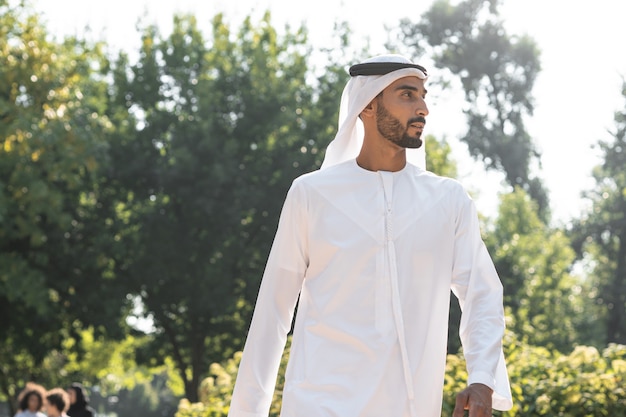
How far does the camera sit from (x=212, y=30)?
38.2 metres

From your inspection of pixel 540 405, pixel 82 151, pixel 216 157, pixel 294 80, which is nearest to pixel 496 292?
pixel 540 405

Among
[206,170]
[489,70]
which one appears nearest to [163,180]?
[206,170]

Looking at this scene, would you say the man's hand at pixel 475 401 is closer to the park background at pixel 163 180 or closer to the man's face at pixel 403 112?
the man's face at pixel 403 112

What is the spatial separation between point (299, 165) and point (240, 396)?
99.0ft

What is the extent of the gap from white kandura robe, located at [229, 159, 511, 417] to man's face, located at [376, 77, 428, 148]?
5.7 inches

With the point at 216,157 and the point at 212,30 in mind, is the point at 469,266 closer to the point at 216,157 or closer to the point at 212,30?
the point at 216,157

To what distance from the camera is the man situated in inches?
169

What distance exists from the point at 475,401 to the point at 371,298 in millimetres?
537

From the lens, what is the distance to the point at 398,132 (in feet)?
15.3

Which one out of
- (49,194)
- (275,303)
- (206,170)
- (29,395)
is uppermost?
(206,170)

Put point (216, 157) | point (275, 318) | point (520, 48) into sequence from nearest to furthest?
1. point (275, 318)
2. point (216, 157)
3. point (520, 48)

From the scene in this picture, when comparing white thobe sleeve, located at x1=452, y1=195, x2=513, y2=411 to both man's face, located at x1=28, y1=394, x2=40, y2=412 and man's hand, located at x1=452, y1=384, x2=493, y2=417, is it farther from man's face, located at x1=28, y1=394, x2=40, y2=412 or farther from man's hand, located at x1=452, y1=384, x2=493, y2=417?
man's face, located at x1=28, y1=394, x2=40, y2=412

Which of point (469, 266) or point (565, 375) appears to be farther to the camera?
point (565, 375)

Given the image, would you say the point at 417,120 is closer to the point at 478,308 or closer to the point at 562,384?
the point at 478,308
